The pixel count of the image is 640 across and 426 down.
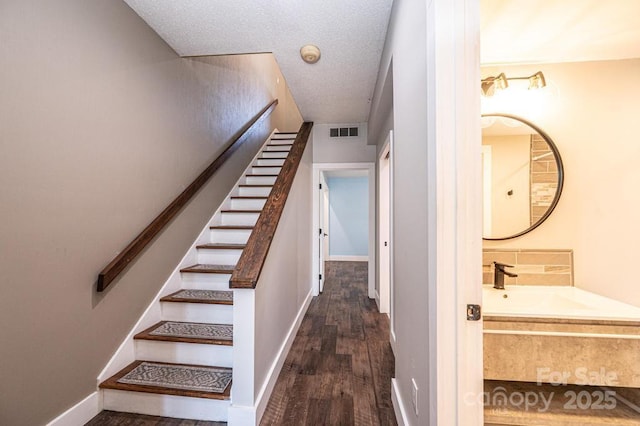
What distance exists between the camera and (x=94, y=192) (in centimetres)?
152

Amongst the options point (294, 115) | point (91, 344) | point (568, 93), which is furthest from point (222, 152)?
point (294, 115)

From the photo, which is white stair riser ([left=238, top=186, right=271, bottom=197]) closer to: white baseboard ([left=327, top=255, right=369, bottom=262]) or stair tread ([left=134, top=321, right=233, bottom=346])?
stair tread ([left=134, top=321, right=233, bottom=346])

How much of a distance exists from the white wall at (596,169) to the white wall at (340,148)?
225 cm

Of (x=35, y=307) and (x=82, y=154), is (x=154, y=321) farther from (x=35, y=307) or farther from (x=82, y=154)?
(x=82, y=154)

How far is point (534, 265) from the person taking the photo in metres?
1.60

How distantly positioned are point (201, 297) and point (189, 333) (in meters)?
0.29

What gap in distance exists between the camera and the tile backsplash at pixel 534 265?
1.56 metres

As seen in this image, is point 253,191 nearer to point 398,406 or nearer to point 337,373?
point 337,373

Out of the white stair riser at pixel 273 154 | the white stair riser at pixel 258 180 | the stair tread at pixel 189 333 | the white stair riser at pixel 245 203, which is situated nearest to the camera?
the stair tread at pixel 189 333

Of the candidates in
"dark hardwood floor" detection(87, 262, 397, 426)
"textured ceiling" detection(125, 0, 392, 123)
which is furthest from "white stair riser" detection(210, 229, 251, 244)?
"textured ceiling" detection(125, 0, 392, 123)

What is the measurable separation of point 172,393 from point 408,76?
2130 mm

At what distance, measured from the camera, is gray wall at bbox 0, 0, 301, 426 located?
1157mm

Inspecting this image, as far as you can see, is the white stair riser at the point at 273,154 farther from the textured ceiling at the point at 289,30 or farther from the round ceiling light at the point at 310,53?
the round ceiling light at the point at 310,53

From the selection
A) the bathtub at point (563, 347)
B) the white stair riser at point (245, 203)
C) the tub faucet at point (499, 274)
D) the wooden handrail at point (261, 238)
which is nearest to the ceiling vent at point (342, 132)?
the white stair riser at point (245, 203)
